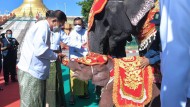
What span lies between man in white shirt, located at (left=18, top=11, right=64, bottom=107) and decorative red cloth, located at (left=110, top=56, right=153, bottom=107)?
718 millimetres

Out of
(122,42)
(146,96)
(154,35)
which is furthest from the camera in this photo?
(122,42)

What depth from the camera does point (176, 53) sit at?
1.01m

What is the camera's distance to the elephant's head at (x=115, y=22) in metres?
2.92

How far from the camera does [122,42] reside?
131 inches

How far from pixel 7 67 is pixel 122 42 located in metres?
4.49

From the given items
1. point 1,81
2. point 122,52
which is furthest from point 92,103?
point 1,81

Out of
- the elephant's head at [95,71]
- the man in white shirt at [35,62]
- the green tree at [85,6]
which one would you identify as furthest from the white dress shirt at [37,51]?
the green tree at [85,6]

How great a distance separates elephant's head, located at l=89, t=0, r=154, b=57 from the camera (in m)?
2.92

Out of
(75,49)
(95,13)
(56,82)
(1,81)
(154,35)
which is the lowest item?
(1,81)

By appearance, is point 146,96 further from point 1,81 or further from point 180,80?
point 1,81

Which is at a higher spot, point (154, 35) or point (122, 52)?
point (154, 35)

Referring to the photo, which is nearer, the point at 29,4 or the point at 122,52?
the point at 122,52

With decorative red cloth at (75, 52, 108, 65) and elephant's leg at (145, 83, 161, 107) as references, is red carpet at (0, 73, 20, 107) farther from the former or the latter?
elephant's leg at (145, 83, 161, 107)

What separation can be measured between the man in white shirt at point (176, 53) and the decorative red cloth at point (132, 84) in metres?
1.64
